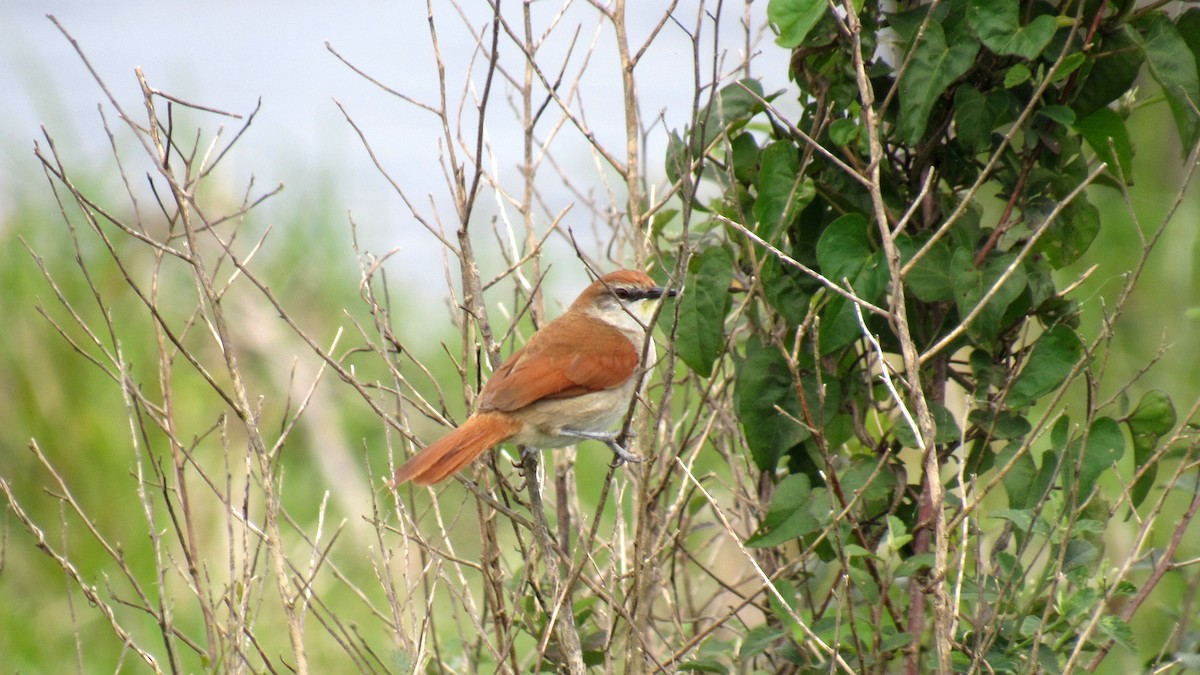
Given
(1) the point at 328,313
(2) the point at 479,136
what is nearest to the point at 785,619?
(2) the point at 479,136

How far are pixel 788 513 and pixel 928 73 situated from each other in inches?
40.3

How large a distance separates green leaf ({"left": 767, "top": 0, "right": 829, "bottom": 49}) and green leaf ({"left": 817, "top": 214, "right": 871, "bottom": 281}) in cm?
41

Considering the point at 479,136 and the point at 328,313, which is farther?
the point at 328,313

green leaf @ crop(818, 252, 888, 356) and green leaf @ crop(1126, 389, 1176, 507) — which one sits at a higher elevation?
green leaf @ crop(818, 252, 888, 356)

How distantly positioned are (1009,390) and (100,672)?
13.5 feet

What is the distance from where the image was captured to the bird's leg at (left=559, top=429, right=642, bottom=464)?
9.71ft

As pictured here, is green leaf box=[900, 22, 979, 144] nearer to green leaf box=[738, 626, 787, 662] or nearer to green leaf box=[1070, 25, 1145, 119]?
green leaf box=[1070, 25, 1145, 119]

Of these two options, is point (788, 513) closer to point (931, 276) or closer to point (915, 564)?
point (915, 564)

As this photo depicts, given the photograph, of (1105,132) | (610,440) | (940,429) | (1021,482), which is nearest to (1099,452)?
(1021,482)

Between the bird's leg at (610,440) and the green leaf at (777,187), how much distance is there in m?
0.69

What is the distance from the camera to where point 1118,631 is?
2324 mm

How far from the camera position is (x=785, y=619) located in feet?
8.46

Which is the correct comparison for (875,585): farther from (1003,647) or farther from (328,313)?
(328,313)

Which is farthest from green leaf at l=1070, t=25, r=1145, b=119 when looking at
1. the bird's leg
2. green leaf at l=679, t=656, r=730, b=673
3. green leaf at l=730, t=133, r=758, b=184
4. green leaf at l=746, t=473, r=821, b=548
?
green leaf at l=679, t=656, r=730, b=673
